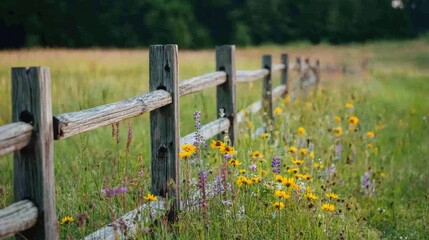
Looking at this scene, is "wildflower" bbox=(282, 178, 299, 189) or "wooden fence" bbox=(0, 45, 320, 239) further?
"wildflower" bbox=(282, 178, 299, 189)

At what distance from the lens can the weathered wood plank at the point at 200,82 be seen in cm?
470

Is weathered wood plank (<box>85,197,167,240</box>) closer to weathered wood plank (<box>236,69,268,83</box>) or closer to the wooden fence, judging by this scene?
the wooden fence

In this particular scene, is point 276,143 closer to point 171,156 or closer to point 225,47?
point 225,47

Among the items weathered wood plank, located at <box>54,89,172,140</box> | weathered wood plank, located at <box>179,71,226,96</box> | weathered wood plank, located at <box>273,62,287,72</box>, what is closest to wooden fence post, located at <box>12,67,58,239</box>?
weathered wood plank, located at <box>54,89,172,140</box>

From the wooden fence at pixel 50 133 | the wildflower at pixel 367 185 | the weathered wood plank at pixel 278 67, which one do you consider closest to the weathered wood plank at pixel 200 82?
the wooden fence at pixel 50 133

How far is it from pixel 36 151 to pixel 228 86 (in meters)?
3.69

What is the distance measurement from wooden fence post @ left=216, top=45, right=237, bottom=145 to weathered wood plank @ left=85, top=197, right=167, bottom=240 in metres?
2.15

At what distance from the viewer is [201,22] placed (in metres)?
59.2

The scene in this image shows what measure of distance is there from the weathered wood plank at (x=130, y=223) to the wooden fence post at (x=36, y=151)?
0.41 m

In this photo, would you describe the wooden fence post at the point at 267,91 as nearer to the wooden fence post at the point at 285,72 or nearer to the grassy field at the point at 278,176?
the grassy field at the point at 278,176

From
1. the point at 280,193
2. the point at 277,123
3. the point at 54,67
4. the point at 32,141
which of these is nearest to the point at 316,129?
the point at 277,123

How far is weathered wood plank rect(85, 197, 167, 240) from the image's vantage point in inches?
131

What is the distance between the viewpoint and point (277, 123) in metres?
7.58

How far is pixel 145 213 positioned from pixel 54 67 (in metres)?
12.9
